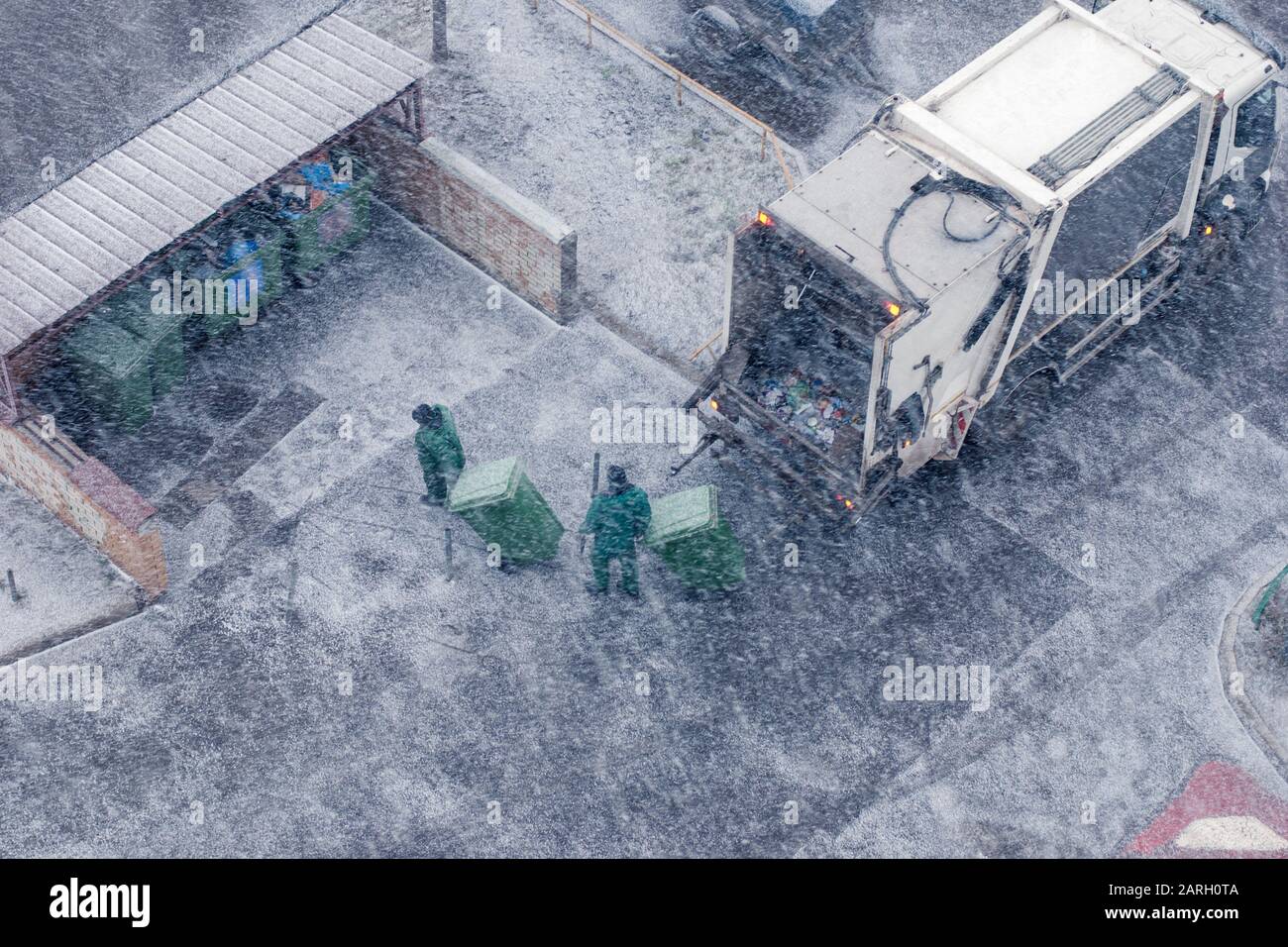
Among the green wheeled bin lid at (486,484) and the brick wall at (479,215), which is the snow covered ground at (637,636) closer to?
the brick wall at (479,215)

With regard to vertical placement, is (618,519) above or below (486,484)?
above

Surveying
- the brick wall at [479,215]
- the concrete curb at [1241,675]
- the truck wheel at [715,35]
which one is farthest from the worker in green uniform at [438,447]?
the concrete curb at [1241,675]

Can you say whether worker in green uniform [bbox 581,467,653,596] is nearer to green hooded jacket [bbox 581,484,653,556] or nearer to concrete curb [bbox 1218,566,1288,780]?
green hooded jacket [bbox 581,484,653,556]

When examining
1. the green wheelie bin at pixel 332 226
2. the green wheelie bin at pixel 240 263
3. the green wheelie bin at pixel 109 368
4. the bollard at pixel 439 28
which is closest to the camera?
the green wheelie bin at pixel 109 368

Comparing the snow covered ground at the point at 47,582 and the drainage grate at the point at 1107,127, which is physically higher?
the drainage grate at the point at 1107,127

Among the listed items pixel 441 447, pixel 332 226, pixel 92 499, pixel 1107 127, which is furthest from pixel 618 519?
pixel 1107 127

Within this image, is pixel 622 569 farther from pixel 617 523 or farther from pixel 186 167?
pixel 186 167
